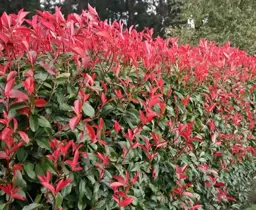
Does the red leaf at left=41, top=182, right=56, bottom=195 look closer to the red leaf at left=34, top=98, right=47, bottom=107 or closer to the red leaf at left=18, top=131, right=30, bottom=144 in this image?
the red leaf at left=18, top=131, right=30, bottom=144

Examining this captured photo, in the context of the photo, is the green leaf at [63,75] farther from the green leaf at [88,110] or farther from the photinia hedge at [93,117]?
the green leaf at [88,110]

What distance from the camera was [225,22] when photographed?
1380 centimetres

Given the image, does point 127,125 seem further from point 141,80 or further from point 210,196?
point 210,196

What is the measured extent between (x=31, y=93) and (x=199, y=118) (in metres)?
2.10

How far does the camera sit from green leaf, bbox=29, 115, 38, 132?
1.74m

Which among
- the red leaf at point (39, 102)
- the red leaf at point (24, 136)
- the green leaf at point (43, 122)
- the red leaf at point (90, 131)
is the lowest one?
the red leaf at point (90, 131)

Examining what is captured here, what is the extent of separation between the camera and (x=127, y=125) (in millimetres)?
2381

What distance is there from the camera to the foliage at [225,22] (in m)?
13.0

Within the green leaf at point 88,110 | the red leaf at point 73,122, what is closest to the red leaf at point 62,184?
the red leaf at point 73,122

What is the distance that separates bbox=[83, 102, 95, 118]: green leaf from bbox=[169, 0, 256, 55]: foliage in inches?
458

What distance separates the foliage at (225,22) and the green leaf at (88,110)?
11.6m

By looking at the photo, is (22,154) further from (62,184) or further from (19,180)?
(62,184)

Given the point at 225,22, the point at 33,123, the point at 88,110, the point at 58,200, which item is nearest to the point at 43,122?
the point at 33,123

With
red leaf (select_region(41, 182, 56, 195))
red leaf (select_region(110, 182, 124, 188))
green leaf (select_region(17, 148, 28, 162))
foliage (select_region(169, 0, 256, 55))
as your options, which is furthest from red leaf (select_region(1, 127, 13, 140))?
foliage (select_region(169, 0, 256, 55))
